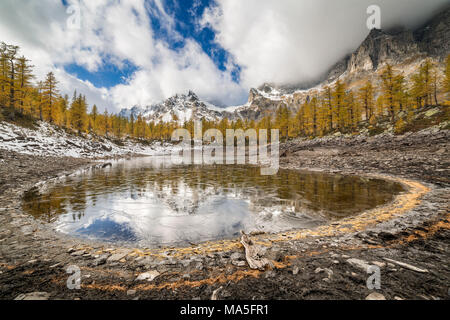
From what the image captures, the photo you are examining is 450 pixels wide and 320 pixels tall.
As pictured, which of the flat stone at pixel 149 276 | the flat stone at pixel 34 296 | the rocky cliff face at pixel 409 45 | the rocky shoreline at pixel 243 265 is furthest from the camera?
the rocky cliff face at pixel 409 45

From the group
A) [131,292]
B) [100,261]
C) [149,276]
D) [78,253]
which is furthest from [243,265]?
[78,253]

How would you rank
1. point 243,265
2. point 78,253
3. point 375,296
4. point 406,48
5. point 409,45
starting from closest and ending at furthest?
1. point 375,296
2. point 243,265
3. point 78,253
4. point 409,45
5. point 406,48

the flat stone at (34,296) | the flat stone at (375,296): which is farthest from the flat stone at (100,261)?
the flat stone at (375,296)

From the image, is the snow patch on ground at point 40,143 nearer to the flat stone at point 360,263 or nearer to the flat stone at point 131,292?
the flat stone at point 131,292

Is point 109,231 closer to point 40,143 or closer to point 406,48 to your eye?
point 40,143

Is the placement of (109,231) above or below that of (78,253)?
below

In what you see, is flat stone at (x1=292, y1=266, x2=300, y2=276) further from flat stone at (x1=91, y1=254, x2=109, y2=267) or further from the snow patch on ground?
the snow patch on ground

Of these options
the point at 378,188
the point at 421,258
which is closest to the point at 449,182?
the point at 378,188

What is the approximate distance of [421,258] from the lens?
3.54 metres

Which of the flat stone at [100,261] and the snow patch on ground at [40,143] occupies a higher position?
the snow patch on ground at [40,143]

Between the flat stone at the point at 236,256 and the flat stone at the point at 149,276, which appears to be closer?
the flat stone at the point at 149,276

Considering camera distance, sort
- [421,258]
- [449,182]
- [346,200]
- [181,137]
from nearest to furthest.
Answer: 1. [421,258]
2. [346,200]
3. [449,182]
4. [181,137]
